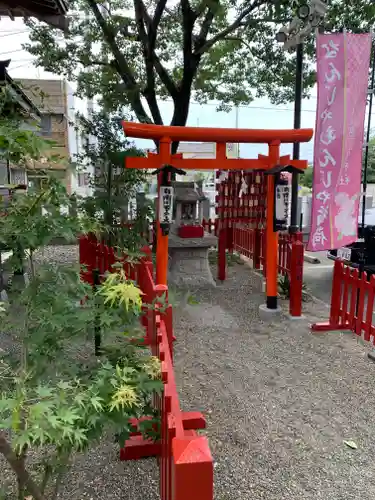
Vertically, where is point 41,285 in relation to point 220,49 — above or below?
below

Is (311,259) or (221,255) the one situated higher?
(221,255)

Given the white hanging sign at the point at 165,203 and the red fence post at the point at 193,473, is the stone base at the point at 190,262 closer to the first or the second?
the white hanging sign at the point at 165,203

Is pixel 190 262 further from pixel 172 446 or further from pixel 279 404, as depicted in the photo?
pixel 172 446

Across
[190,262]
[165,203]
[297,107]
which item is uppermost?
[297,107]

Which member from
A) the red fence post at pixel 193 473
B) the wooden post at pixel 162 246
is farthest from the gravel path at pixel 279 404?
the red fence post at pixel 193 473

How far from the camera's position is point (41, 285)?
5.78ft

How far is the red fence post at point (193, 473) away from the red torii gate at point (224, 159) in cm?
433

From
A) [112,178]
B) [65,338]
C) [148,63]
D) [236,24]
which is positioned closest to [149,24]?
[148,63]

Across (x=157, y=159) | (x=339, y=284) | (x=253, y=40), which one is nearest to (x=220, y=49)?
(x=253, y=40)

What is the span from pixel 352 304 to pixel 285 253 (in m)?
2.32

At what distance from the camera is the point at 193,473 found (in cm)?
127

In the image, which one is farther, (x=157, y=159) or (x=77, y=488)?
(x=157, y=159)

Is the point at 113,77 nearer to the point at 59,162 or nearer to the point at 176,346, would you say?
the point at 176,346

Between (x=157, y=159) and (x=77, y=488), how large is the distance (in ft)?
13.4
